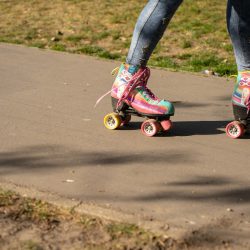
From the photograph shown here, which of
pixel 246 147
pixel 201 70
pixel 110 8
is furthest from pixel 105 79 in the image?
pixel 110 8

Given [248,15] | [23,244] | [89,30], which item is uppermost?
[248,15]

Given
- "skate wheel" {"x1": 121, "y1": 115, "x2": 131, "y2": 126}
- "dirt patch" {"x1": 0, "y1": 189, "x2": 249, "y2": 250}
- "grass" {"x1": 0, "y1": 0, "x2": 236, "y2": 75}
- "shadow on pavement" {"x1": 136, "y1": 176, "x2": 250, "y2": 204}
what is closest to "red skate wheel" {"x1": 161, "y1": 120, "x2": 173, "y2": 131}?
"skate wheel" {"x1": 121, "y1": 115, "x2": 131, "y2": 126}

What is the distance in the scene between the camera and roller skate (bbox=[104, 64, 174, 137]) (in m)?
5.02

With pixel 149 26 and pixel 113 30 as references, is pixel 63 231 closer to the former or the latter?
pixel 149 26

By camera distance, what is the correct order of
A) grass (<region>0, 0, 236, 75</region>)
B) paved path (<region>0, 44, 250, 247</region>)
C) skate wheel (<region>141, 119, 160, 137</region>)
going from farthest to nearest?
grass (<region>0, 0, 236, 75</region>) < skate wheel (<region>141, 119, 160, 137</region>) < paved path (<region>0, 44, 250, 247</region>)

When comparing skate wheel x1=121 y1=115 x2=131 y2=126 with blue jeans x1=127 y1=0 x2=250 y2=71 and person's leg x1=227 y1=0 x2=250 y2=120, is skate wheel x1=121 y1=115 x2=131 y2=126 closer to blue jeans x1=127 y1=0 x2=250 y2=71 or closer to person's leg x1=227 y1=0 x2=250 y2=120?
blue jeans x1=127 y1=0 x2=250 y2=71

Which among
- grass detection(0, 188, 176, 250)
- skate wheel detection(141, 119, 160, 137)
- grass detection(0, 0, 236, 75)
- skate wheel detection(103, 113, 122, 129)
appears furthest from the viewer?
grass detection(0, 0, 236, 75)

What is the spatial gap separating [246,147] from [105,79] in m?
2.33

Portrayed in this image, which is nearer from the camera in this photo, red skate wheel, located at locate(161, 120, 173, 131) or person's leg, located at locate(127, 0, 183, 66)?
person's leg, located at locate(127, 0, 183, 66)

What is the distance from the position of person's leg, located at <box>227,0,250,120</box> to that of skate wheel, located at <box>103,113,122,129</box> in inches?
31.7

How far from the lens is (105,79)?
691 cm

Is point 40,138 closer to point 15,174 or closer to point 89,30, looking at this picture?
point 15,174

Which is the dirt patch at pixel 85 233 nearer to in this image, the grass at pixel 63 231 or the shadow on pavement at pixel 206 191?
the grass at pixel 63 231

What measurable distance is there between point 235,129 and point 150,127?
0.58 metres
